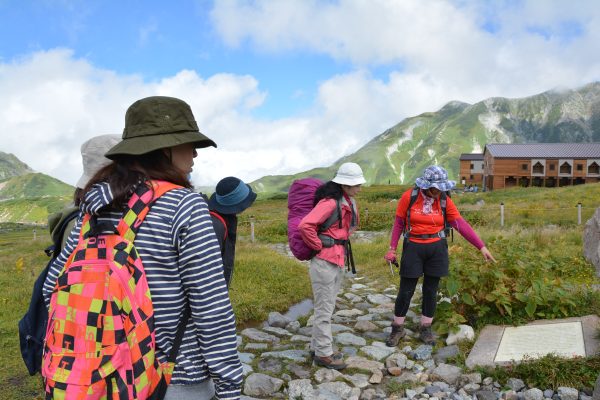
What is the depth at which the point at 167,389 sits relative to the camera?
1927 millimetres

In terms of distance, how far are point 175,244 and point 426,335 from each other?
489 centimetres

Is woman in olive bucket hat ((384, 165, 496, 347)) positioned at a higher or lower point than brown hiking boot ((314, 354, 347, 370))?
higher

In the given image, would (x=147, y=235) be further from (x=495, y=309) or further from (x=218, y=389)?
(x=495, y=309)

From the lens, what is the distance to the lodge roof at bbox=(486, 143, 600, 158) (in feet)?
217

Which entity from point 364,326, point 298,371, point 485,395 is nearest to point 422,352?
point 485,395

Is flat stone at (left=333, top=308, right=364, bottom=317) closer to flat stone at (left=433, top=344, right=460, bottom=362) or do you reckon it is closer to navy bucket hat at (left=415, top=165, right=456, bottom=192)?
flat stone at (left=433, top=344, right=460, bottom=362)

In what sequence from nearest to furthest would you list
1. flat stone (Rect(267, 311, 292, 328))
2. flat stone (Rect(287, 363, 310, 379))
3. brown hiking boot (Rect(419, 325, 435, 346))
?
flat stone (Rect(287, 363, 310, 379)) → brown hiking boot (Rect(419, 325, 435, 346)) → flat stone (Rect(267, 311, 292, 328))

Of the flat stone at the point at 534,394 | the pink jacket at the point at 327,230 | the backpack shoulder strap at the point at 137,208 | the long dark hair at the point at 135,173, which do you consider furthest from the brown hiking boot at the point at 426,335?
the backpack shoulder strap at the point at 137,208

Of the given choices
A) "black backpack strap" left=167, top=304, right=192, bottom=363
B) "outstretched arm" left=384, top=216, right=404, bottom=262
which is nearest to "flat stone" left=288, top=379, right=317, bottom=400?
"outstretched arm" left=384, top=216, right=404, bottom=262

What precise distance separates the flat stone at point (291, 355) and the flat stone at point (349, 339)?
61 centimetres

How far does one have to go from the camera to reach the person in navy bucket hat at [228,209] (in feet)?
8.17

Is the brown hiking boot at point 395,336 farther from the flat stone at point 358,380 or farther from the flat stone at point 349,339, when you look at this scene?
the flat stone at point 358,380

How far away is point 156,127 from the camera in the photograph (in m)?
1.92

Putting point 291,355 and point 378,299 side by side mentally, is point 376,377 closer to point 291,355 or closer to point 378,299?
point 291,355
